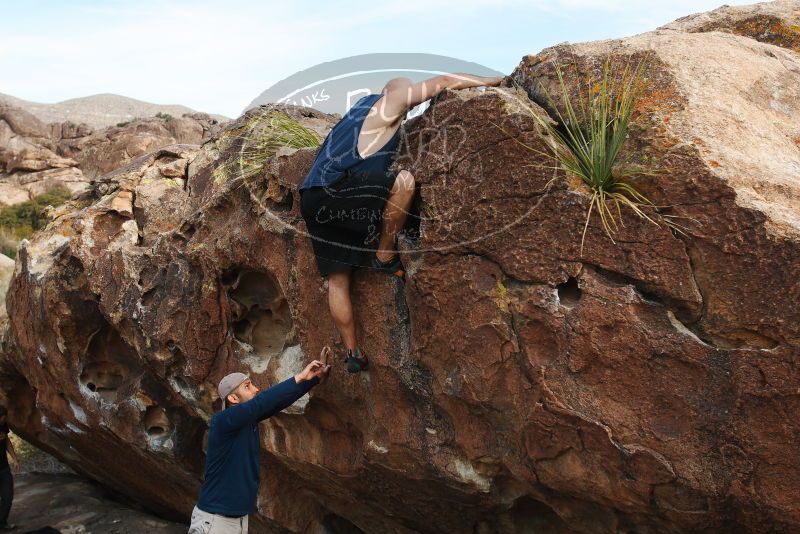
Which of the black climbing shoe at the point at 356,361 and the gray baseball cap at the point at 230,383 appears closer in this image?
the black climbing shoe at the point at 356,361

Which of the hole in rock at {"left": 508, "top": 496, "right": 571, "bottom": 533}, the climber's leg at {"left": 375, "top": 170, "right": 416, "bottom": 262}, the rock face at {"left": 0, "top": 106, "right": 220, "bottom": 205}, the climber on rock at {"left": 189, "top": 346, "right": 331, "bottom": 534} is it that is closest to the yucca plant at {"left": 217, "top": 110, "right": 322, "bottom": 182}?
the climber's leg at {"left": 375, "top": 170, "right": 416, "bottom": 262}

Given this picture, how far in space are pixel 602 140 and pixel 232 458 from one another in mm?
2787

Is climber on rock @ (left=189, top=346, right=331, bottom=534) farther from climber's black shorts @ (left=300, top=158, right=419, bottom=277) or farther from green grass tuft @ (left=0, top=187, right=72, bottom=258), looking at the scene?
green grass tuft @ (left=0, top=187, right=72, bottom=258)

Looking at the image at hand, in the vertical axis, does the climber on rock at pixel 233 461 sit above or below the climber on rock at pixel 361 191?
below

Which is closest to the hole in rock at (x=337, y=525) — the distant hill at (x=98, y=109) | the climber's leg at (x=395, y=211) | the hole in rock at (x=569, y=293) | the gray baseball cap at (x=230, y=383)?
the gray baseball cap at (x=230, y=383)

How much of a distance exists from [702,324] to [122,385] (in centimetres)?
510

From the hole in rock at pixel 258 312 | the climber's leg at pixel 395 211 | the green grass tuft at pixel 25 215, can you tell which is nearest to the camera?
the climber's leg at pixel 395 211

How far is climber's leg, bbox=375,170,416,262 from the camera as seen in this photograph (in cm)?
450

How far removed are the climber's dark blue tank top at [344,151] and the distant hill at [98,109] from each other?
202ft

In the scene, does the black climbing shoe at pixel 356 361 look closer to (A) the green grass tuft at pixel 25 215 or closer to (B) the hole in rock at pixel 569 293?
(B) the hole in rock at pixel 569 293

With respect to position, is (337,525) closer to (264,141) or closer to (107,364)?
(107,364)

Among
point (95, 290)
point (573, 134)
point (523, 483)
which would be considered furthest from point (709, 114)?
point (95, 290)

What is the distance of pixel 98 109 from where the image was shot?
76.2m

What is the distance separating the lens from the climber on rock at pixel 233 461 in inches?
188
